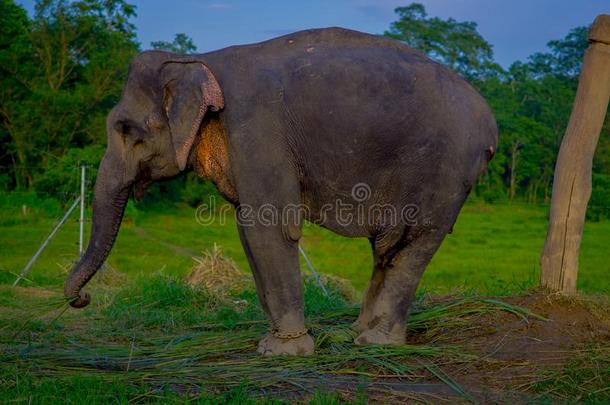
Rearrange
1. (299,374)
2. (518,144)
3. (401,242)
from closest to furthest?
(299,374)
(401,242)
(518,144)

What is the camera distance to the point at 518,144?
3484 centimetres

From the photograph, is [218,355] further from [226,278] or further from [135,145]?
[226,278]

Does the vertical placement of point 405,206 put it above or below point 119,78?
below

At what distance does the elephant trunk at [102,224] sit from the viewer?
6.09m

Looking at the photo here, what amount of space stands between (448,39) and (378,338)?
39.7 meters

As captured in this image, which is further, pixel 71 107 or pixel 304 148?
pixel 71 107

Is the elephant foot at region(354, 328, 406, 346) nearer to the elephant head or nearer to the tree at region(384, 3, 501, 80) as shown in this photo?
the elephant head

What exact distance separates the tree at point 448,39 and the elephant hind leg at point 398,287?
1484 inches

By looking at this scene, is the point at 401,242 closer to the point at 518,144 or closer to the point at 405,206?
the point at 405,206

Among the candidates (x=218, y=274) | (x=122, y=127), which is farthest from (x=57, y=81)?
(x=122, y=127)

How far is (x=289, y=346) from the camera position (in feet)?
19.8

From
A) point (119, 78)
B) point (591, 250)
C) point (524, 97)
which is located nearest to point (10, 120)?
point (119, 78)

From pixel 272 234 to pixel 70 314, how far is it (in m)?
4.08

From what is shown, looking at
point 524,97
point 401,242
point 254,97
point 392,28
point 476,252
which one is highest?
point 392,28
